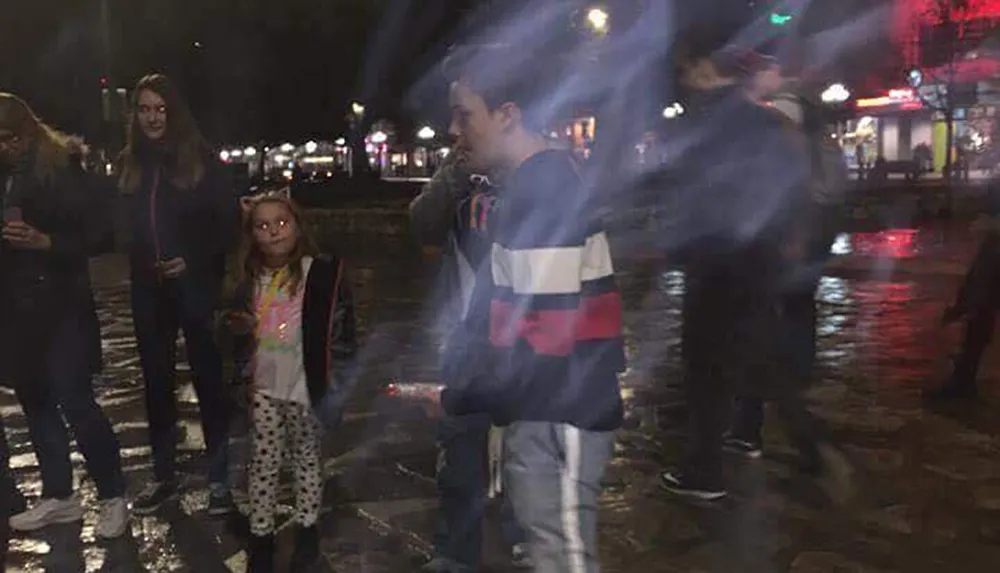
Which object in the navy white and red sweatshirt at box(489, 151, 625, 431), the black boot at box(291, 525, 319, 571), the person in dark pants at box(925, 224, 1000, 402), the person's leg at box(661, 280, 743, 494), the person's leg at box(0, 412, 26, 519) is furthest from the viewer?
the person in dark pants at box(925, 224, 1000, 402)

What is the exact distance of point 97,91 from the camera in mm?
29984

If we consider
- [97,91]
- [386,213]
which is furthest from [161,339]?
[97,91]

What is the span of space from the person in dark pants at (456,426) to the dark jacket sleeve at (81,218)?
1.58 m

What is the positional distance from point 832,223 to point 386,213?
1893 cm

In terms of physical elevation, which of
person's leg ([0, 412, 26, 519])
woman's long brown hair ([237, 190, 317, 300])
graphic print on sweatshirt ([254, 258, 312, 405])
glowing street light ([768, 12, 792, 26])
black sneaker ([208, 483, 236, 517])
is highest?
glowing street light ([768, 12, 792, 26])

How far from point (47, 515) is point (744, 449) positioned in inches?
138

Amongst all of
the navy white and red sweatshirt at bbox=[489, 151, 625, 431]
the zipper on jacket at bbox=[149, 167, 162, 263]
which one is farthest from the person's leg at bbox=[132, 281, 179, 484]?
the navy white and red sweatshirt at bbox=[489, 151, 625, 431]

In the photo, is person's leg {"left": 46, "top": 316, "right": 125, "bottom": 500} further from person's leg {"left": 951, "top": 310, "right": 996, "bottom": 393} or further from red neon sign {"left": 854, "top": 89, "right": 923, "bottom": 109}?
red neon sign {"left": 854, "top": 89, "right": 923, "bottom": 109}

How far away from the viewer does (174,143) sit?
5.23 meters

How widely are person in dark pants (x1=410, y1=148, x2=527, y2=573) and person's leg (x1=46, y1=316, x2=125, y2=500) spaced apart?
1587 millimetres

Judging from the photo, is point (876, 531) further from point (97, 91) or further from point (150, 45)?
point (150, 45)

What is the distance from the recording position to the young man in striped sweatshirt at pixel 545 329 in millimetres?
3062

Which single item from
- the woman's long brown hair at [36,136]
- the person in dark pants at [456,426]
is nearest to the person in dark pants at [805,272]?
the person in dark pants at [456,426]

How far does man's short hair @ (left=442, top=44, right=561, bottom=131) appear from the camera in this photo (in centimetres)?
327
